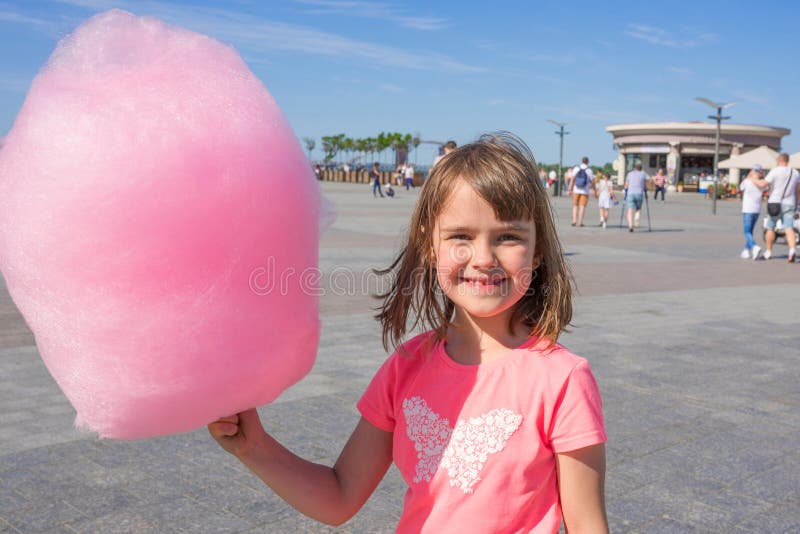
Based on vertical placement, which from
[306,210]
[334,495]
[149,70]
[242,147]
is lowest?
[334,495]

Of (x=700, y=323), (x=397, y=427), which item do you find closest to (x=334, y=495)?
(x=397, y=427)

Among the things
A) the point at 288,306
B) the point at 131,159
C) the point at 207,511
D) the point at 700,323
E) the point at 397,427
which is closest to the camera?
the point at 131,159

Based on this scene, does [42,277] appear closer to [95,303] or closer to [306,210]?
[95,303]

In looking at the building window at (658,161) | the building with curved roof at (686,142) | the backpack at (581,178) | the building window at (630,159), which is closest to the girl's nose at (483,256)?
the backpack at (581,178)

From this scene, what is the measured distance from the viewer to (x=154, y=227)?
4.03 feet

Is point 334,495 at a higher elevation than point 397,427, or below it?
below

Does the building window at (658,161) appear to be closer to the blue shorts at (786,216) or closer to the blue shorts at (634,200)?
the blue shorts at (634,200)

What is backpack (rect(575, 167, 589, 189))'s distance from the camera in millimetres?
17812

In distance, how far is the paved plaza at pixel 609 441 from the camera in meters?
3.16

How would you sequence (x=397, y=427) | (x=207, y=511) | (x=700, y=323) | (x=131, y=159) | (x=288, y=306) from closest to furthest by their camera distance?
(x=131, y=159), (x=288, y=306), (x=397, y=427), (x=207, y=511), (x=700, y=323)

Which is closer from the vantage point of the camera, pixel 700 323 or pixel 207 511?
pixel 207 511

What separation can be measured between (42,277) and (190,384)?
0.99 feet

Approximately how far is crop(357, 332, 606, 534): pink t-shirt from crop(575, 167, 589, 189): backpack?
55.1 ft

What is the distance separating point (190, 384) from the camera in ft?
4.21
